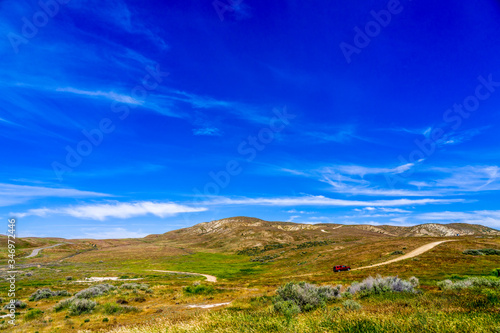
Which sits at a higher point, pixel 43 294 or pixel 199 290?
pixel 43 294

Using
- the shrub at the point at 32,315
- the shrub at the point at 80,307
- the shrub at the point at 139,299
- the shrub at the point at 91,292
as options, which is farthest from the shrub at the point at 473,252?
the shrub at the point at 32,315

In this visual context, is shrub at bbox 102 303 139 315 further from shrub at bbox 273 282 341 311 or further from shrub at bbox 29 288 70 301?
shrub at bbox 273 282 341 311

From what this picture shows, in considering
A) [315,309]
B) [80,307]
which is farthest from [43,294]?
[315,309]

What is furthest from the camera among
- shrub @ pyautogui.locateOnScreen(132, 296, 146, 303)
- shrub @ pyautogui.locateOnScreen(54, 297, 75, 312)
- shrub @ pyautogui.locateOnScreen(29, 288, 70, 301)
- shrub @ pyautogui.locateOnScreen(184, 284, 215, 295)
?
shrub @ pyautogui.locateOnScreen(29, 288, 70, 301)

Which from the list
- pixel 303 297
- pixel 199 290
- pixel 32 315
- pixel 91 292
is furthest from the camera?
pixel 199 290

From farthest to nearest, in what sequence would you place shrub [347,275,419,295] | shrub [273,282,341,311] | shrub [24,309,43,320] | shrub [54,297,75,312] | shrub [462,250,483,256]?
shrub [462,250,483,256] → shrub [54,297,75,312] → shrub [24,309,43,320] → shrub [347,275,419,295] → shrub [273,282,341,311]

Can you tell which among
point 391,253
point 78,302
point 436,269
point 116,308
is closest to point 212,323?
point 116,308

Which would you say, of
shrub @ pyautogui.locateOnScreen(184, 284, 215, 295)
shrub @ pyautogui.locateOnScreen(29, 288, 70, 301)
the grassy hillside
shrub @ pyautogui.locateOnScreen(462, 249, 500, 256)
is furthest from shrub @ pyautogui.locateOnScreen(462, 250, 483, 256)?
shrub @ pyautogui.locateOnScreen(29, 288, 70, 301)

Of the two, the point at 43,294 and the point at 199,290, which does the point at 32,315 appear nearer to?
the point at 43,294

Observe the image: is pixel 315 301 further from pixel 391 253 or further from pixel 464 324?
pixel 391 253

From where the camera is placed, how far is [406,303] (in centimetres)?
1196

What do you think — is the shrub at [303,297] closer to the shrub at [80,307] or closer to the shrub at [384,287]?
the shrub at [384,287]

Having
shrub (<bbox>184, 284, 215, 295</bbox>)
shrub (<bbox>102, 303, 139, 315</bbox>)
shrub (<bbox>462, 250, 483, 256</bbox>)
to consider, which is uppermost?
shrub (<bbox>462, 250, 483, 256</bbox>)

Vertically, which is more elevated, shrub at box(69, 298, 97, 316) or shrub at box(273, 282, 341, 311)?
shrub at box(273, 282, 341, 311)
